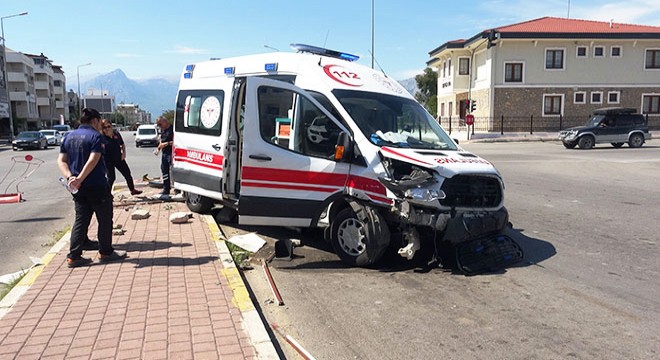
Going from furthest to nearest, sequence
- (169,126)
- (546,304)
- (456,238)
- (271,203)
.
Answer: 1. (169,126)
2. (271,203)
3. (456,238)
4. (546,304)

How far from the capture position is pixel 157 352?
3.66 m

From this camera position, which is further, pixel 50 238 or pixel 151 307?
pixel 50 238

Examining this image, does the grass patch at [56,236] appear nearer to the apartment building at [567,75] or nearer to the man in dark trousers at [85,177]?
the man in dark trousers at [85,177]

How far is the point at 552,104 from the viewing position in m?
42.1

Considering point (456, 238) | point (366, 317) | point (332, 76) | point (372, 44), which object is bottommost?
point (366, 317)

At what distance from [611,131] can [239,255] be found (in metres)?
27.3

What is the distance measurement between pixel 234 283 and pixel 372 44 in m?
36.7

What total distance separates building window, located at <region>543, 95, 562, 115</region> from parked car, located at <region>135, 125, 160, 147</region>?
30546 mm

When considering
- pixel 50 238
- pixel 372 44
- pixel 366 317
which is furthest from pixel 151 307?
pixel 372 44

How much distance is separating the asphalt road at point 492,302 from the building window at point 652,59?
133ft

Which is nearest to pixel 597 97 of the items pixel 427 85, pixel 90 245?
pixel 427 85

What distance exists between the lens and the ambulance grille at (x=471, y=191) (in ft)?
18.5

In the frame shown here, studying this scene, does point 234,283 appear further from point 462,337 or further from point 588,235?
point 588,235

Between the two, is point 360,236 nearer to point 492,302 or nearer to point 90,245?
point 492,302
